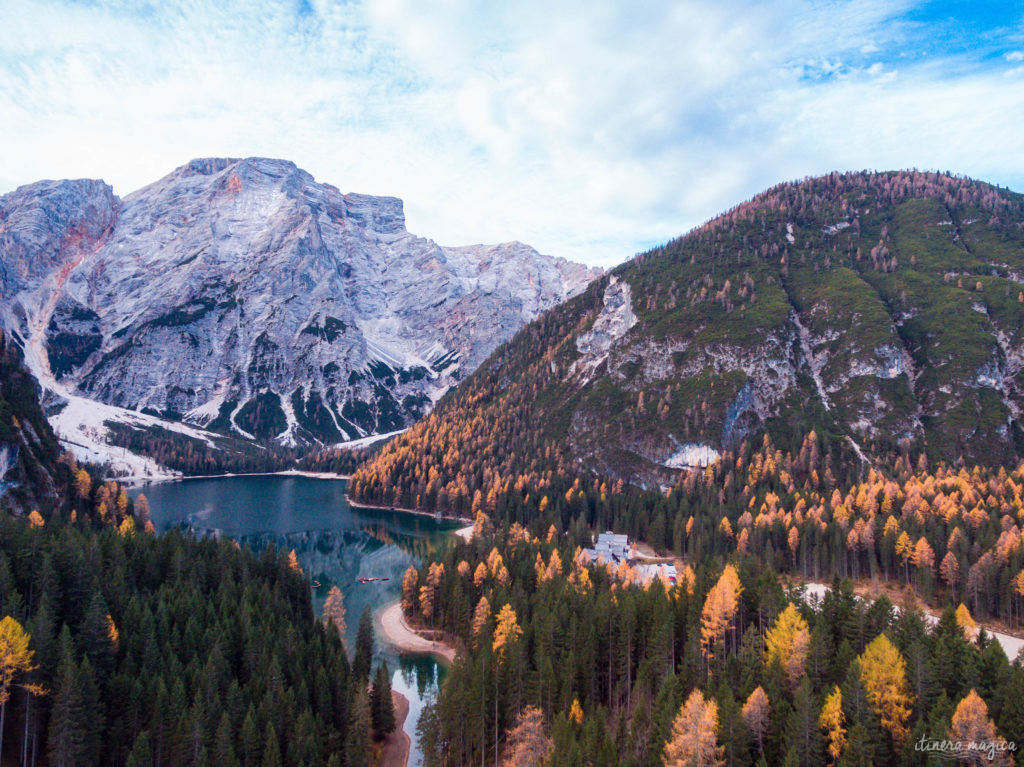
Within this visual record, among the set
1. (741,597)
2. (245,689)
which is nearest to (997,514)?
(741,597)

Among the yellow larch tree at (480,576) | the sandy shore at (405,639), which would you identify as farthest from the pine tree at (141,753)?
the yellow larch tree at (480,576)

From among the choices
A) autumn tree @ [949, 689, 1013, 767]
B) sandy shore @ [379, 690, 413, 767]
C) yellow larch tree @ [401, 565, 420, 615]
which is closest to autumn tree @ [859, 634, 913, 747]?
autumn tree @ [949, 689, 1013, 767]

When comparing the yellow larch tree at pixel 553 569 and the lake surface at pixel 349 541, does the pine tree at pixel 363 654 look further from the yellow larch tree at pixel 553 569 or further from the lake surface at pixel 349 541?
the yellow larch tree at pixel 553 569

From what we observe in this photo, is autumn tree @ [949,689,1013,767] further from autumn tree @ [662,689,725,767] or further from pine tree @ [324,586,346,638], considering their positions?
pine tree @ [324,586,346,638]

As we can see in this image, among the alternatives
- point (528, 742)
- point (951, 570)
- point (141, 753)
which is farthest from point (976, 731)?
point (951, 570)

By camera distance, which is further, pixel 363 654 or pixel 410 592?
pixel 410 592

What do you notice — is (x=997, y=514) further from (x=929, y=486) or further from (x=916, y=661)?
(x=916, y=661)

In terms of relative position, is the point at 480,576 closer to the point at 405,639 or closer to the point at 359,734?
the point at 405,639
